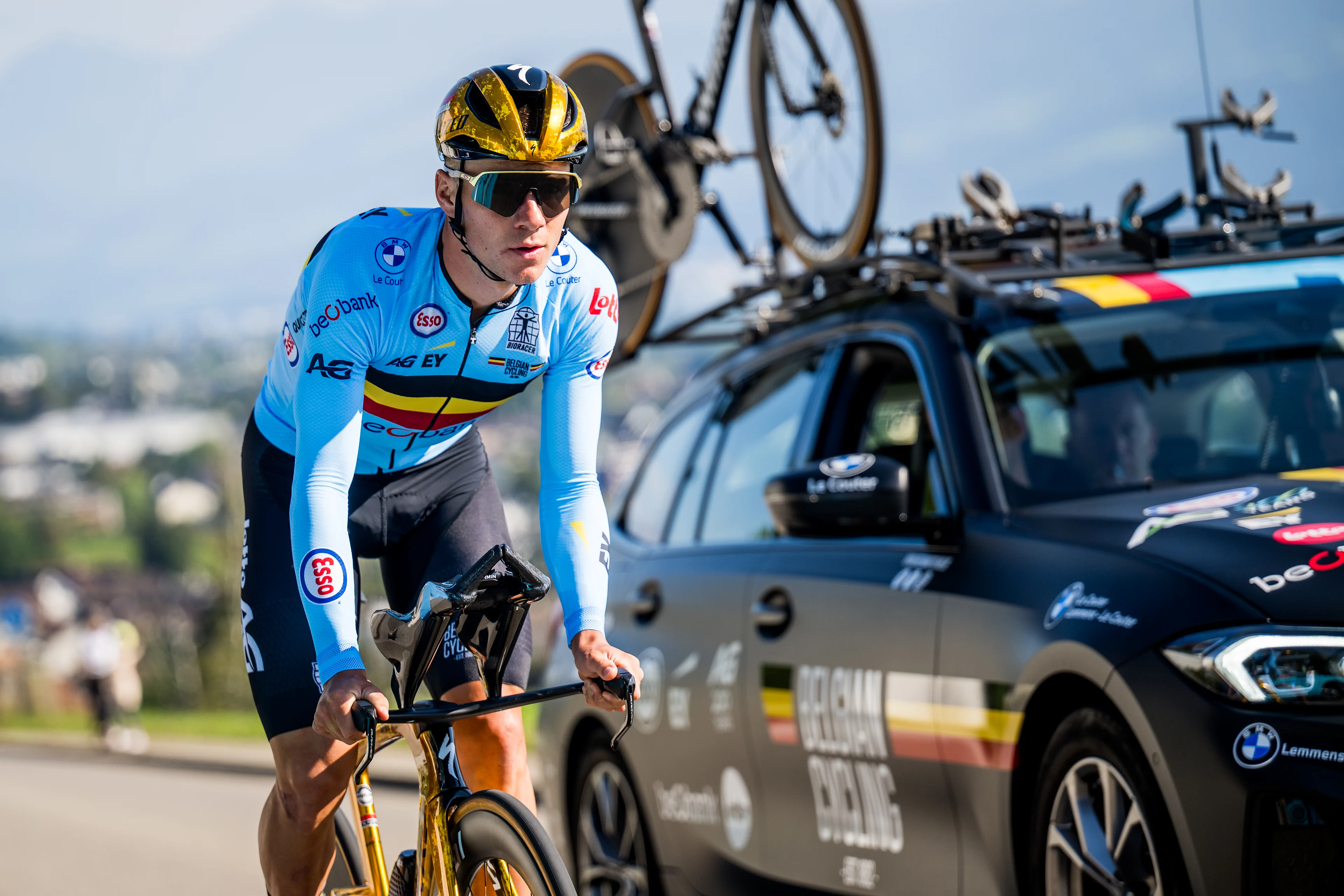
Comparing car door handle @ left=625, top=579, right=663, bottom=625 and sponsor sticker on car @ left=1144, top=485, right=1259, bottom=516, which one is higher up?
sponsor sticker on car @ left=1144, top=485, right=1259, bottom=516

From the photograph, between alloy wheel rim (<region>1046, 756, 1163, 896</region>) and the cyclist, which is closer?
the cyclist

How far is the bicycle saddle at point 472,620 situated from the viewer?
3293 mm

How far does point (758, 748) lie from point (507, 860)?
195 cm

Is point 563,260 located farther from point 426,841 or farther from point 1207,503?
point 1207,503

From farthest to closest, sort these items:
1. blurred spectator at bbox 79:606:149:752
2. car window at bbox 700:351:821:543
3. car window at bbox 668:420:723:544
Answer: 1. blurred spectator at bbox 79:606:149:752
2. car window at bbox 668:420:723:544
3. car window at bbox 700:351:821:543

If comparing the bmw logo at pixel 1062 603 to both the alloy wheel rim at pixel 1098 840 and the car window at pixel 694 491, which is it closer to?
the alloy wheel rim at pixel 1098 840

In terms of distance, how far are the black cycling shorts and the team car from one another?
900 millimetres

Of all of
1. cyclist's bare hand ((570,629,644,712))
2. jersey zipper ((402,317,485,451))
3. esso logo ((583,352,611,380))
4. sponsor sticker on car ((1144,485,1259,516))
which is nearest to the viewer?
cyclist's bare hand ((570,629,644,712))

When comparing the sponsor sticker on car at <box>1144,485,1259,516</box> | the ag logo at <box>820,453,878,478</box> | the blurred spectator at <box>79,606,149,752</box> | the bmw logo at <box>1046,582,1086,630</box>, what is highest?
the ag logo at <box>820,453,878,478</box>

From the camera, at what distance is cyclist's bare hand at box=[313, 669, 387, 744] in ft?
10.2

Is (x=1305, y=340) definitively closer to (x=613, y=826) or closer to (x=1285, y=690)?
(x=1285, y=690)

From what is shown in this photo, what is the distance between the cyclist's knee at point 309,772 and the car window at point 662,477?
243 cm

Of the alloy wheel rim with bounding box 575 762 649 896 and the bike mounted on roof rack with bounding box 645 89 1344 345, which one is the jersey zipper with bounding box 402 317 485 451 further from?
the alloy wheel rim with bounding box 575 762 649 896

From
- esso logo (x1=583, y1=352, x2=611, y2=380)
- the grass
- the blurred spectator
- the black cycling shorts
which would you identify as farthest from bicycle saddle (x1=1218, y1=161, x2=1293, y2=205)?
the blurred spectator
